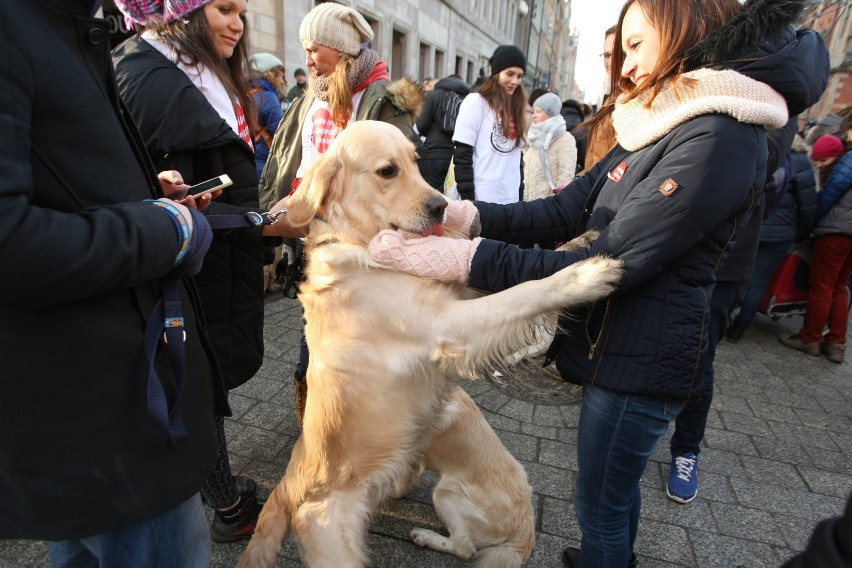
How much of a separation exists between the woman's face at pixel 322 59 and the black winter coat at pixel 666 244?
2045 millimetres

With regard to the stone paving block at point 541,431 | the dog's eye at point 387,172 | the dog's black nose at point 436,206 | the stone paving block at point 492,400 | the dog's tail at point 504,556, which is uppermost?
the dog's eye at point 387,172

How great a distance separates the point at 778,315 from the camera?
5.56 metres

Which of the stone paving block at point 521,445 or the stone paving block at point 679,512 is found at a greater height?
the stone paving block at point 521,445

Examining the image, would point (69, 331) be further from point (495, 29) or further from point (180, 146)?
point (495, 29)

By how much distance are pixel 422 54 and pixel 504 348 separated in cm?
2432

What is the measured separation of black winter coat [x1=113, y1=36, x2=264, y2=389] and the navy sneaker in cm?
250

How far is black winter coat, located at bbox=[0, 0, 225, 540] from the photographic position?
2.89 ft

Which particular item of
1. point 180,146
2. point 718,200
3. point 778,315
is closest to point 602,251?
point 718,200

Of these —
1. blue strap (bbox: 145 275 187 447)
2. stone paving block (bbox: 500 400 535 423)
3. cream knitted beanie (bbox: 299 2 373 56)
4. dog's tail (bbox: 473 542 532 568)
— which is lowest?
stone paving block (bbox: 500 400 535 423)

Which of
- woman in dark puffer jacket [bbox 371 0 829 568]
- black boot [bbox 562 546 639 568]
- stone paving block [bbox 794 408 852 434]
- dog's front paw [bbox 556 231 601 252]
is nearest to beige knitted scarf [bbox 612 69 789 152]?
woman in dark puffer jacket [bbox 371 0 829 568]

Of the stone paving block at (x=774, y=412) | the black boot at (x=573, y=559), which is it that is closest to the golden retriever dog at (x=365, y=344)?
the black boot at (x=573, y=559)

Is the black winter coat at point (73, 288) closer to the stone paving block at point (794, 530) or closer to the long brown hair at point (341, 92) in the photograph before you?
the long brown hair at point (341, 92)

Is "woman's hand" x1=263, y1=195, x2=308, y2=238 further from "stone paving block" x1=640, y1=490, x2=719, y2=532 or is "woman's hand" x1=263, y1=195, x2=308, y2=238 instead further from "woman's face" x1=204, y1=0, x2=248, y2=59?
"stone paving block" x1=640, y1=490, x2=719, y2=532

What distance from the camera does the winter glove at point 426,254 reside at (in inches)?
65.2
